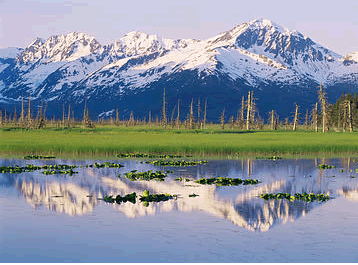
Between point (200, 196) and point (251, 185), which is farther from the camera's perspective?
point (251, 185)

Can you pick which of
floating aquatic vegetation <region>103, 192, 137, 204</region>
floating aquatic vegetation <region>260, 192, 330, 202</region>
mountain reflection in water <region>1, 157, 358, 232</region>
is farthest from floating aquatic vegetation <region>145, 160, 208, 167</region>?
floating aquatic vegetation <region>103, 192, 137, 204</region>

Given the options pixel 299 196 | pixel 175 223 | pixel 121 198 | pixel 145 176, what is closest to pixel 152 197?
pixel 121 198

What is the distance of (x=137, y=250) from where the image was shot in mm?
24172

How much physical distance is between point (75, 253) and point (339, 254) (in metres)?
10.7

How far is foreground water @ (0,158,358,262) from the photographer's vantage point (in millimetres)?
23703

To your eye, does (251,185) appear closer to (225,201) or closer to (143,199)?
(225,201)

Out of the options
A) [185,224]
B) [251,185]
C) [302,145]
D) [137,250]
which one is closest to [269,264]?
[137,250]

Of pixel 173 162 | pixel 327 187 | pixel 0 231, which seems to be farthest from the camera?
pixel 173 162

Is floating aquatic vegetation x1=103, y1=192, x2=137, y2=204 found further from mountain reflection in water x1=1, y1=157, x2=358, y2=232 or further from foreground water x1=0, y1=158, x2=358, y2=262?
foreground water x1=0, y1=158, x2=358, y2=262

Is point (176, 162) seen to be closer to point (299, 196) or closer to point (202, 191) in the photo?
point (202, 191)

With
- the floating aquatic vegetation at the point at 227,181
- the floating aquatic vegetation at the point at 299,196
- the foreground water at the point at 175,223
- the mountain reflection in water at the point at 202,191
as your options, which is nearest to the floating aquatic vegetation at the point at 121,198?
the mountain reflection in water at the point at 202,191

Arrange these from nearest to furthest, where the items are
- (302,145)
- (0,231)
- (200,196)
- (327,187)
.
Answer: (0,231)
(200,196)
(327,187)
(302,145)

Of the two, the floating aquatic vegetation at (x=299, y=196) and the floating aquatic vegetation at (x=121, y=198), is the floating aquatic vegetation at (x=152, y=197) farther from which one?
the floating aquatic vegetation at (x=299, y=196)

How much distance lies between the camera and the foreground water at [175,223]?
23.7 m
